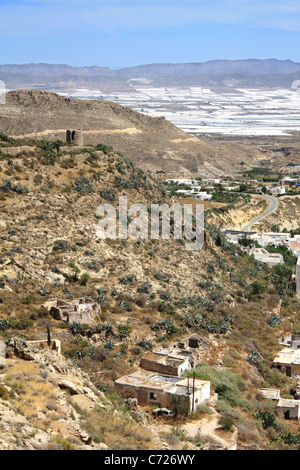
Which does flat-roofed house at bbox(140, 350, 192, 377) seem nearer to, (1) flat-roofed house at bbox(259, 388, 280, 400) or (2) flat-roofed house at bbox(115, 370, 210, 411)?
(2) flat-roofed house at bbox(115, 370, 210, 411)

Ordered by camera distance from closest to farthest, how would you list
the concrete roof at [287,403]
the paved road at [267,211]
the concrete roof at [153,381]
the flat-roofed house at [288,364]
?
the concrete roof at [153,381], the concrete roof at [287,403], the flat-roofed house at [288,364], the paved road at [267,211]

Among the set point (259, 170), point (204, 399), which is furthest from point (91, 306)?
point (259, 170)

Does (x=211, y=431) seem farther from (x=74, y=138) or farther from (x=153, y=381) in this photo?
(x=74, y=138)

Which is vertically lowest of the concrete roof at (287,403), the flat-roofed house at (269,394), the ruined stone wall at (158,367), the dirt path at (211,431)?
the flat-roofed house at (269,394)

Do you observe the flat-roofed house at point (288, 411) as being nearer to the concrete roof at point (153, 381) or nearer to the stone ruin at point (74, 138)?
the concrete roof at point (153, 381)

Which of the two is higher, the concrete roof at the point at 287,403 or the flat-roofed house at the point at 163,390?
the flat-roofed house at the point at 163,390

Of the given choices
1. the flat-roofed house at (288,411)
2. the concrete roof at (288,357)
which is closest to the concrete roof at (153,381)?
the flat-roofed house at (288,411)
